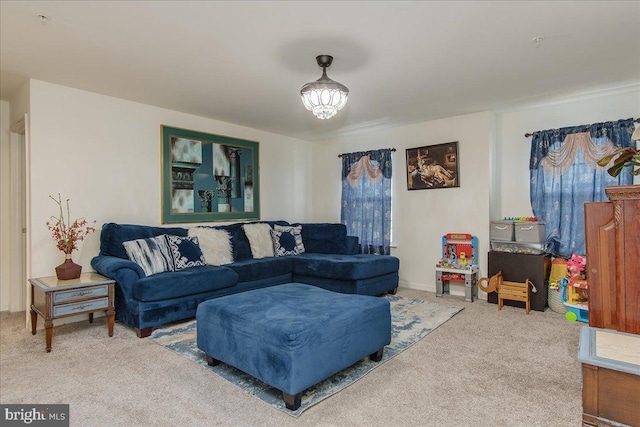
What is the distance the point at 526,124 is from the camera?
14.5 ft

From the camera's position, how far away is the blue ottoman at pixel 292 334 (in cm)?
198

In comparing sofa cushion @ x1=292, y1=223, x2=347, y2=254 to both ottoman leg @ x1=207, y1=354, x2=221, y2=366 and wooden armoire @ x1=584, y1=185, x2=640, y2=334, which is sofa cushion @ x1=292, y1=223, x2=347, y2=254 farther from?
wooden armoire @ x1=584, y1=185, x2=640, y2=334

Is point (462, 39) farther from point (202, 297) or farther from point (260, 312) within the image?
point (202, 297)

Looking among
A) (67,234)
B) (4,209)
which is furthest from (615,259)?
(4,209)

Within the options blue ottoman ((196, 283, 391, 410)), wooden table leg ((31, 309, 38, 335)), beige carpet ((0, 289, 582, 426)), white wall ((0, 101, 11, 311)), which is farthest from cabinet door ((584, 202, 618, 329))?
white wall ((0, 101, 11, 311))

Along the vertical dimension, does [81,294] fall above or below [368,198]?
below

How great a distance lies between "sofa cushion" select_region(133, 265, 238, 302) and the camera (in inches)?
124

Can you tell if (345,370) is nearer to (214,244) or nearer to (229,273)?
(229,273)

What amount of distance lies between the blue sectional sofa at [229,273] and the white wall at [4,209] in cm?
127

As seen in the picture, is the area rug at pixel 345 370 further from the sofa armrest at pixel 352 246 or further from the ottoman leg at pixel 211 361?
the sofa armrest at pixel 352 246

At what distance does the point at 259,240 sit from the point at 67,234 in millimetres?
2126

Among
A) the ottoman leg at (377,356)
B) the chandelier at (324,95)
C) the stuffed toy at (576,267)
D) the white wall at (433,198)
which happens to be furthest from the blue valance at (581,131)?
the ottoman leg at (377,356)

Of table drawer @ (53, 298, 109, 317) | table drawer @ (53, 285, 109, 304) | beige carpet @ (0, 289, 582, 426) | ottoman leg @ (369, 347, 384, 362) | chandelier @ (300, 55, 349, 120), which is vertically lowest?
beige carpet @ (0, 289, 582, 426)

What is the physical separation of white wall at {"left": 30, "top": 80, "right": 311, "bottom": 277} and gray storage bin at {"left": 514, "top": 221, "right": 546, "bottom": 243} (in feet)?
13.5
